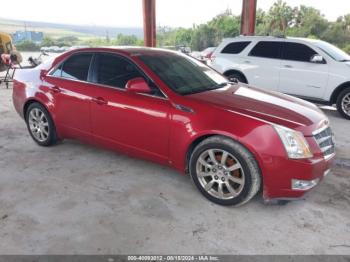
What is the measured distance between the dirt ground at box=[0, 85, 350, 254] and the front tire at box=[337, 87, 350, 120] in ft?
9.27

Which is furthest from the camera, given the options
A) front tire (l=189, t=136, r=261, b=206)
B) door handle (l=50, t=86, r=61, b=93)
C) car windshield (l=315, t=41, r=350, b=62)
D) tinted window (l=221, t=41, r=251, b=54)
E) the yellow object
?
the yellow object

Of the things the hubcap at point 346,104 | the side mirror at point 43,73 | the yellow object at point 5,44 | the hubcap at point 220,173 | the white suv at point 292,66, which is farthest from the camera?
the yellow object at point 5,44

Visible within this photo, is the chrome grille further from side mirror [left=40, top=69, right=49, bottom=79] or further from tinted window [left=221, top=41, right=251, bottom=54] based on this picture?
tinted window [left=221, top=41, right=251, bottom=54]

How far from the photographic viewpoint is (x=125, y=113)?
3.47m

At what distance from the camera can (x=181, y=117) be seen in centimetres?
311

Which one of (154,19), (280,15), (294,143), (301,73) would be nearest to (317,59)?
(301,73)

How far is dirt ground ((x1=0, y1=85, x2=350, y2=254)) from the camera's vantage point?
99.7 inches

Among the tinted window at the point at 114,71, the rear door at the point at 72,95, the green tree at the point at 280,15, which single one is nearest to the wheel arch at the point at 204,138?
the tinted window at the point at 114,71

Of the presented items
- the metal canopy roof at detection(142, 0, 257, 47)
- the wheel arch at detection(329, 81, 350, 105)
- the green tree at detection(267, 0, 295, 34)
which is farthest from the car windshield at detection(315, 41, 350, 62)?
the green tree at detection(267, 0, 295, 34)

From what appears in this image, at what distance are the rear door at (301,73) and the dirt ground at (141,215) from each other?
310 centimetres

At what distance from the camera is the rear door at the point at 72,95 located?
383 centimetres

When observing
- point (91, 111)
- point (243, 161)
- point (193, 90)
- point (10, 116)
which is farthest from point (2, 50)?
point (243, 161)

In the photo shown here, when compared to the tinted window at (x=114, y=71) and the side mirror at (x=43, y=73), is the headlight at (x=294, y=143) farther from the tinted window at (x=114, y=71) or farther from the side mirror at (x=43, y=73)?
the side mirror at (x=43, y=73)

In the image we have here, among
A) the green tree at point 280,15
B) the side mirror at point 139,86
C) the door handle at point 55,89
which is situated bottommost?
the door handle at point 55,89
